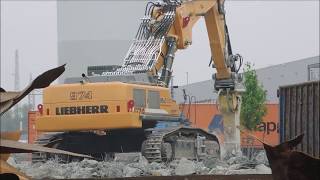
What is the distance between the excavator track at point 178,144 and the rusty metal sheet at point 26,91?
1365 cm

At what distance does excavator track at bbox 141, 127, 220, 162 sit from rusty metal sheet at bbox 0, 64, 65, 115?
13.7 m

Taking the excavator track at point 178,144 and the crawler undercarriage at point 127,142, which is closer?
the excavator track at point 178,144

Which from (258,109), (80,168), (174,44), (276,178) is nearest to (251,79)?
(258,109)

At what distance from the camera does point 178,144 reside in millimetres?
16719

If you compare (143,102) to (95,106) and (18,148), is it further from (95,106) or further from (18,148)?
(18,148)

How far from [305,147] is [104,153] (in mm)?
7257

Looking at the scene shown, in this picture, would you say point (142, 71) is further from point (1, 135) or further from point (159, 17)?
point (1, 135)

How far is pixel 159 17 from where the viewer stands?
17.4 metres

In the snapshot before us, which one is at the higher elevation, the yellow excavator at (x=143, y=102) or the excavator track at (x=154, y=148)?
the yellow excavator at (x=143, y=102)

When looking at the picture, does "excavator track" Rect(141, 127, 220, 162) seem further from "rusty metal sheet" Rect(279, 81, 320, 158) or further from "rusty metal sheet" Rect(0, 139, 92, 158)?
"rusty metal sheet" Rect(0, 139, 92, 158)

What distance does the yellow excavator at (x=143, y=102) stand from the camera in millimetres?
15508

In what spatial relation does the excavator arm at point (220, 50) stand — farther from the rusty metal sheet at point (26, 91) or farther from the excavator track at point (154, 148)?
the rusty metal sheet at point (26, 91)

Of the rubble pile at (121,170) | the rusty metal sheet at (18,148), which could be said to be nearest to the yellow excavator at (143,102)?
the rubble pile at (121,170)

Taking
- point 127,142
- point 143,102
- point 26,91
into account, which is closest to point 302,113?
point 143,102
